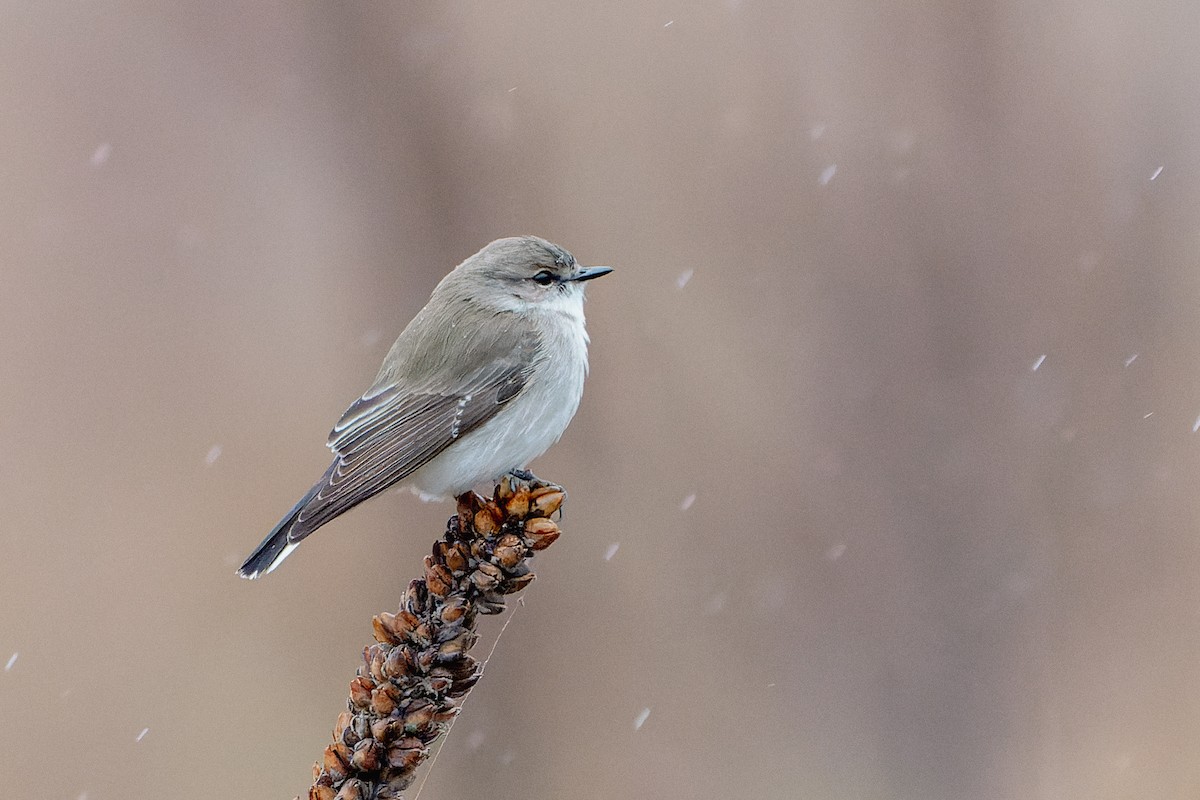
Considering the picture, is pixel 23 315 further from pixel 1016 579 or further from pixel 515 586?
pixel 1016 579

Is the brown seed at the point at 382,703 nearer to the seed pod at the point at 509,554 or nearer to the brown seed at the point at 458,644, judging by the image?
the brown seed at the point at 458,644

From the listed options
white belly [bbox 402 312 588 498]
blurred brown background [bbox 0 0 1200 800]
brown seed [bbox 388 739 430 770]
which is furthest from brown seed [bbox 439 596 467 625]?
blurred brown background [bbox 0 0 1200 800]

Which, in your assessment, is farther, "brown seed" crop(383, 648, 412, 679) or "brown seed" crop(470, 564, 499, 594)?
"brown seed" crop(470, 564, 499, 594)

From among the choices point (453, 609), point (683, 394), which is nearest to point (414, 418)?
point (453, 609)

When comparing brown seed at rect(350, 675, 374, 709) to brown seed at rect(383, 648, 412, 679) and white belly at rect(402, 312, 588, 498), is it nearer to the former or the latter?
brown seed at rect(383, 648, 412, 679)

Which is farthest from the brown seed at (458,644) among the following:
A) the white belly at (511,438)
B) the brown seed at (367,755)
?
the white belly at (511,438)

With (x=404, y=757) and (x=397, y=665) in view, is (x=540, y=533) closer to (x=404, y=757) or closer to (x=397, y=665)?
(x=397, y=665)

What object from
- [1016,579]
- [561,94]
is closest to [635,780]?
[1016,579]
